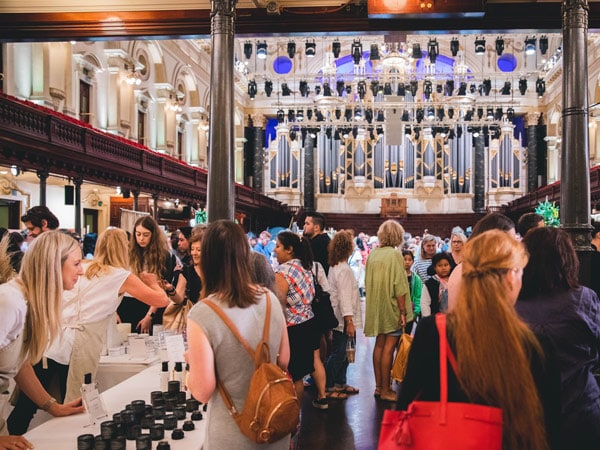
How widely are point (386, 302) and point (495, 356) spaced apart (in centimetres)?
399

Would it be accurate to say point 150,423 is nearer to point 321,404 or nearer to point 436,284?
point 321,404

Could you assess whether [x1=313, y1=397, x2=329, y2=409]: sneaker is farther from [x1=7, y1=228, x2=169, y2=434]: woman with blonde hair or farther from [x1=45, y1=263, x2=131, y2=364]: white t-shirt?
[x1=45, y1=263, x2=131, y2=364]: white t-shirt

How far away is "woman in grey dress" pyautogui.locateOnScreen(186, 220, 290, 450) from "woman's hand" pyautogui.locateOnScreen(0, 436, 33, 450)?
2.19 feet

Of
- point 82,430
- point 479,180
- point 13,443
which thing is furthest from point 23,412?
point 479,180

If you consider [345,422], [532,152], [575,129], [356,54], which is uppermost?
[532,152]

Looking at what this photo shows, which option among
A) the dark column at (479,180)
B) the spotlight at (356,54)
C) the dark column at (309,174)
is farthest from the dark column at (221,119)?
the dark column at (479,180)

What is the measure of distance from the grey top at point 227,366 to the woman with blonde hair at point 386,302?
11.3 feet

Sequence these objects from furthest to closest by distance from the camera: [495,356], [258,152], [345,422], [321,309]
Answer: [258,152] < [345,422] < [321,309] < [495,356]

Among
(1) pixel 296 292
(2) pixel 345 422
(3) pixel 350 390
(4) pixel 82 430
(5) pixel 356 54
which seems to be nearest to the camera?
(4) pixel 82 430

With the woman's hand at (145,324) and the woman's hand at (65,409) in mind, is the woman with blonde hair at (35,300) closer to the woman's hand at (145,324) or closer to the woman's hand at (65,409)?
the woman's hand at (65,409)

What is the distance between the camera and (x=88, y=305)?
3.54 m

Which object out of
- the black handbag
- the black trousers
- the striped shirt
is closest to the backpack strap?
the black trousers

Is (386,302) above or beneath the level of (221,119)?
beneath

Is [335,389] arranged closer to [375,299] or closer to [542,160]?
[375,299]
